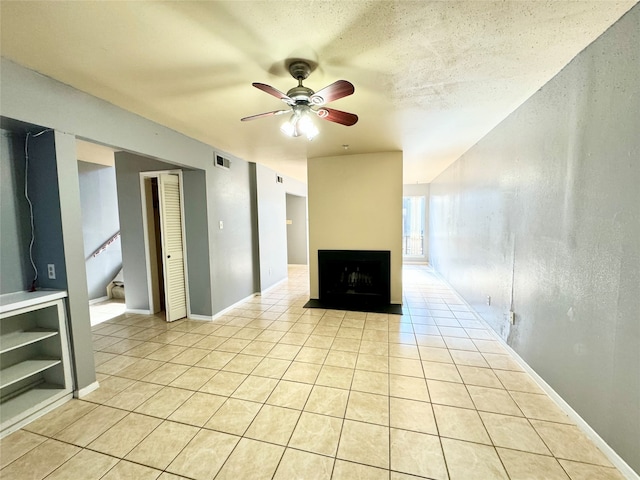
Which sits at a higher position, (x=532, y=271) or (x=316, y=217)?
(x=316, y=217)

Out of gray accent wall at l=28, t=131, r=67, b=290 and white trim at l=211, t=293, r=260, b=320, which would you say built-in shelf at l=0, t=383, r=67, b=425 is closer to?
gray accent wall at l=28, t=131, r=67, b=290

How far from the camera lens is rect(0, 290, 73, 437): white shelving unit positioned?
73.0 inches

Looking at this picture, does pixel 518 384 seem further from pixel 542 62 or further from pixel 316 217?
pixel 316 217

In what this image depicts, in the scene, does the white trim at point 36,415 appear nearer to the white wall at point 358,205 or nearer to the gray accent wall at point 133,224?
the gray accent wall at point 133,224

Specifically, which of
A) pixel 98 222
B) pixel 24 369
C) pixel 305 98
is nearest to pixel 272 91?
pixel 305 98

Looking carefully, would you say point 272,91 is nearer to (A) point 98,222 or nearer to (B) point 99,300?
(A) point 98,222

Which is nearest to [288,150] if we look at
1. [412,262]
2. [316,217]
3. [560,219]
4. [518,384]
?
[316,217]

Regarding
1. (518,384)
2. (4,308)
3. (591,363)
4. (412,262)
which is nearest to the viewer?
(591,363)

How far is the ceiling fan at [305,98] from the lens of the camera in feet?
5.24

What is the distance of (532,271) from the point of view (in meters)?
2.28

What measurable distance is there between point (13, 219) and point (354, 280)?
395 centimetres

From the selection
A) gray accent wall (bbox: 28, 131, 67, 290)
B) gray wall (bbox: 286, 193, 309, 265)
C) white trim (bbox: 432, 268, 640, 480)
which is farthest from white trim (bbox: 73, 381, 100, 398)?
gray wall (bbox: 286, 193, 309, 265)

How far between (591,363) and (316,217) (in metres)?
3.54

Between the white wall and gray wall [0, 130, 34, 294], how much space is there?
3.28 m
